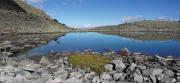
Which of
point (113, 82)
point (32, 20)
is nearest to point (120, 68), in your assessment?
point (113, 82)

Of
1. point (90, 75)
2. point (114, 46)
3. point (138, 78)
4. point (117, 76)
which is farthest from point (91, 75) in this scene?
point (114, 46)

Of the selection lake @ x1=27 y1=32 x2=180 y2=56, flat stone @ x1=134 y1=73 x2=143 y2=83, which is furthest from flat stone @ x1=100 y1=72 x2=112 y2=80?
lake @ x1=27 y1=32 x2=180 y2=56

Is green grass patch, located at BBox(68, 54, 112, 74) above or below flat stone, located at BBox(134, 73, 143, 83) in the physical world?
above

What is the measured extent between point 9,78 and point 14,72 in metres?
2.35

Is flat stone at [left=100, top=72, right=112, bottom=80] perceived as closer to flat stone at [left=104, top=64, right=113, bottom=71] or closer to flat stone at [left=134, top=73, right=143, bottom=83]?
flat stone at [left=134, top=73, right=143, bottom=83]

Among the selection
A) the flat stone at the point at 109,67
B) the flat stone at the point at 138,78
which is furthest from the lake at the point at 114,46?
the flat stone at the point at 138,78

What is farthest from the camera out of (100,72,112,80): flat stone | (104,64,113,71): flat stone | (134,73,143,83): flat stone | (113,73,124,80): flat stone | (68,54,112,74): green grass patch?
(68,54,112,74): green grass patch

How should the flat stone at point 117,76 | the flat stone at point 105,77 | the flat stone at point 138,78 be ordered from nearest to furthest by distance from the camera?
the flat stone at point 138,78
the flat stone at point 105,77
the flat stone at point 117,76

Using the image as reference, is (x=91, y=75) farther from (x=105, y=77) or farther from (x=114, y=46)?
(x=114, y=46)

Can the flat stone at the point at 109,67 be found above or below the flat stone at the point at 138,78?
above

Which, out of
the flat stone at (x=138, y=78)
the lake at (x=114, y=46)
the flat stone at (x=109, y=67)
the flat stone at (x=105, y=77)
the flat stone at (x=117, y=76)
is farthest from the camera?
the lake at (x=114, y=46)

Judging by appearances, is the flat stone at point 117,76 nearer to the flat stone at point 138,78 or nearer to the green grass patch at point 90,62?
the flat stone at point 138,78

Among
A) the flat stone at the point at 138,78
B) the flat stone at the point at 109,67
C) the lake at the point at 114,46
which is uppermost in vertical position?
the flat stone at the point at 109,67

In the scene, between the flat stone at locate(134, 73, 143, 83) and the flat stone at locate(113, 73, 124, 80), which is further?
the flat stone at locate(113, 73, 124, 80)
